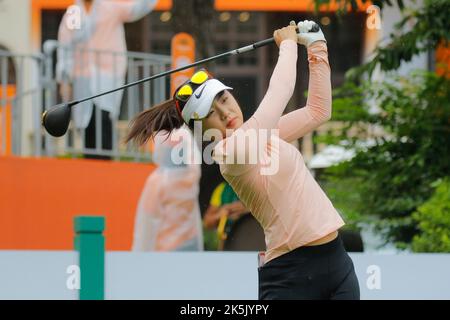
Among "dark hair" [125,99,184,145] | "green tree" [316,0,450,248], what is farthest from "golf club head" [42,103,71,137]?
"green tree" [316,0,450,248]

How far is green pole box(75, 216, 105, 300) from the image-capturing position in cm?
541

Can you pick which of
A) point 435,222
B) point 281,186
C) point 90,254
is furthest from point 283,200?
point 435,222

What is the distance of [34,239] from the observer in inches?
365

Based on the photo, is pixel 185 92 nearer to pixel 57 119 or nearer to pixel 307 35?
pixel 307 35

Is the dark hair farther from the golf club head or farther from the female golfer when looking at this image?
the golf club head

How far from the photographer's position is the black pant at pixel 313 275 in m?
4.29

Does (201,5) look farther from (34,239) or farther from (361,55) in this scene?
(361,55)

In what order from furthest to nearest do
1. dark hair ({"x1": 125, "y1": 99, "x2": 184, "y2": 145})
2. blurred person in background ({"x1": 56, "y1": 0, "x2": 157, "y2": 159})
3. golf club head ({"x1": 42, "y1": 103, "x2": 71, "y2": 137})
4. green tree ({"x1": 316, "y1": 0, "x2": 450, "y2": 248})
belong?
blurred person in background ({"x1": 56, "y1": 0, "x2": 157, "y2": 159})
green tree ({"x1": 316, "y1": 0, "x2": 450, "y2": 248})
golf club head ({"x1": 42, "y1": 103, "x2": 71, "y2": 137})
dark hair ({"x1": 125, "y1": 99, "x2": 184, "y2": 145})

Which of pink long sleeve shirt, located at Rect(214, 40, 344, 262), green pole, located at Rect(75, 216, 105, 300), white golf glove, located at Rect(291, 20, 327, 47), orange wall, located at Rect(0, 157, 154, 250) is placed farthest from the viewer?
orange wall, located at Rect(0, 157, 154, 250)

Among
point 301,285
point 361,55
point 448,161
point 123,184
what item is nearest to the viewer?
point 301,285

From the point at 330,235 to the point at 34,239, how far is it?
5.22m

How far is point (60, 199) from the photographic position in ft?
30.8

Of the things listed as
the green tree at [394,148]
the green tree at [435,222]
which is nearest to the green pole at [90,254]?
the green tree at [435,222]
